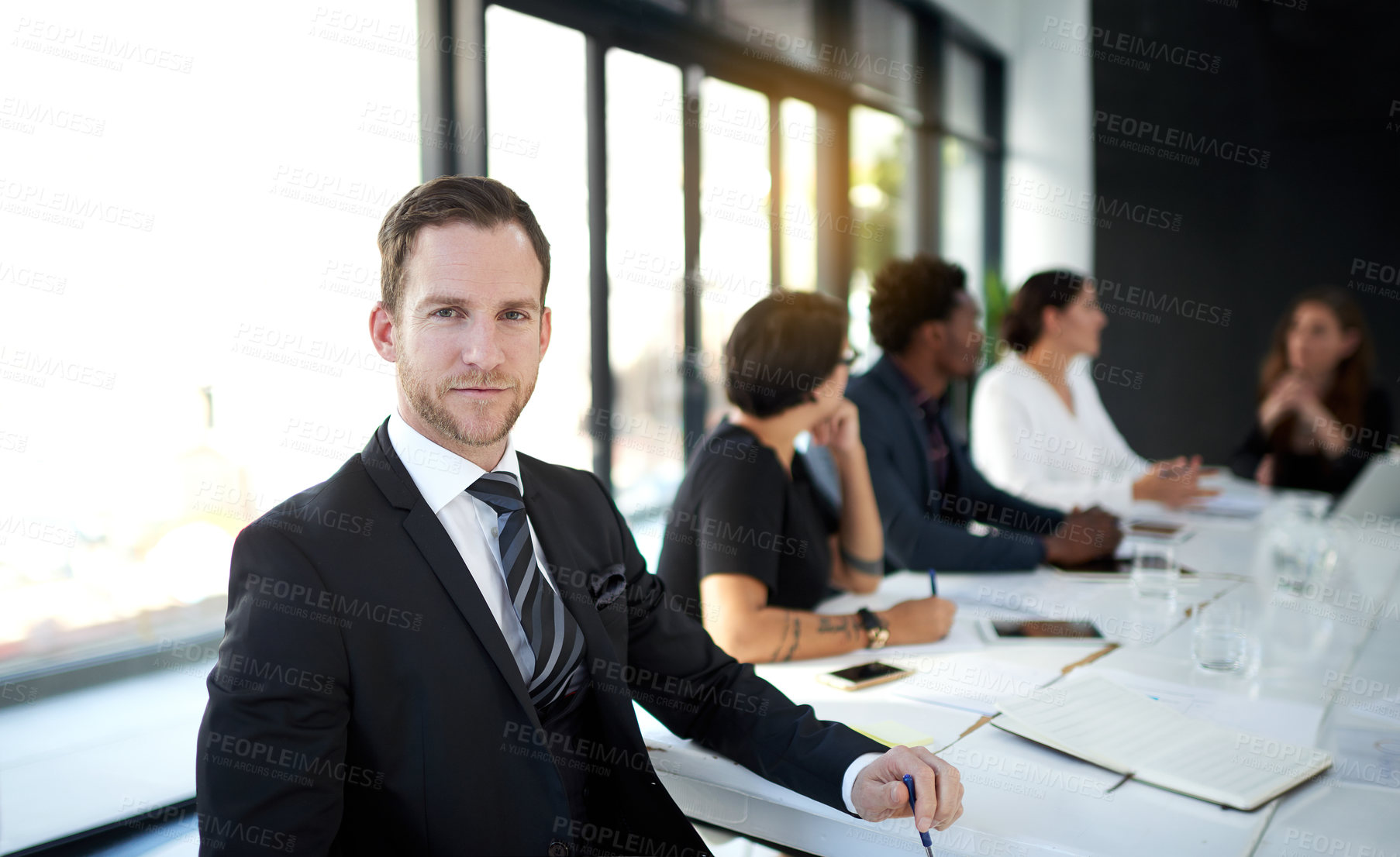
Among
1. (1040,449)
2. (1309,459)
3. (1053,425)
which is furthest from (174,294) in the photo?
(1309,459)

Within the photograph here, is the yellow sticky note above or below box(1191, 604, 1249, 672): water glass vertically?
below

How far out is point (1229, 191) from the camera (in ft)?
20.4

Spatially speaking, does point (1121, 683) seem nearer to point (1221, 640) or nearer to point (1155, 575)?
point (1221, 640)

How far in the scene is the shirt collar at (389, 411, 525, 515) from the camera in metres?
1.29

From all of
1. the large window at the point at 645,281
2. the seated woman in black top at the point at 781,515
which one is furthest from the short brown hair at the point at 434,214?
the large window at the point at 645,281

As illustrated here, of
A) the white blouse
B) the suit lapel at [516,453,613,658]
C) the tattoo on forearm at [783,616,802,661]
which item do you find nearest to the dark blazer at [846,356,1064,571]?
the white blouse

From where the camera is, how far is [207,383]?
8.55ft

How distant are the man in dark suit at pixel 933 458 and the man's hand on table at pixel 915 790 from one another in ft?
3.89

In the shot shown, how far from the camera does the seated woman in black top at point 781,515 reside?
1.85 m

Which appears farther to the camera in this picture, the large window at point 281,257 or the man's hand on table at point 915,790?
the large window at point 281,257

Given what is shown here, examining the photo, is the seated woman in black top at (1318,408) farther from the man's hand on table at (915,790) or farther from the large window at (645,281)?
the man's hand on table at (915,790)

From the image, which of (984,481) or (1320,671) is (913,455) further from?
(1320,671)

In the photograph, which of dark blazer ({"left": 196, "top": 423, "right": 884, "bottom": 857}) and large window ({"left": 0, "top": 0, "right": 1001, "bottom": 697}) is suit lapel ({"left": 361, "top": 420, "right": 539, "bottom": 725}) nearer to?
dark blazer ({"left": 196, "top": 423, "right": 884, "bottom": 857})

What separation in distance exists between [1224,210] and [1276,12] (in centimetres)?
119
